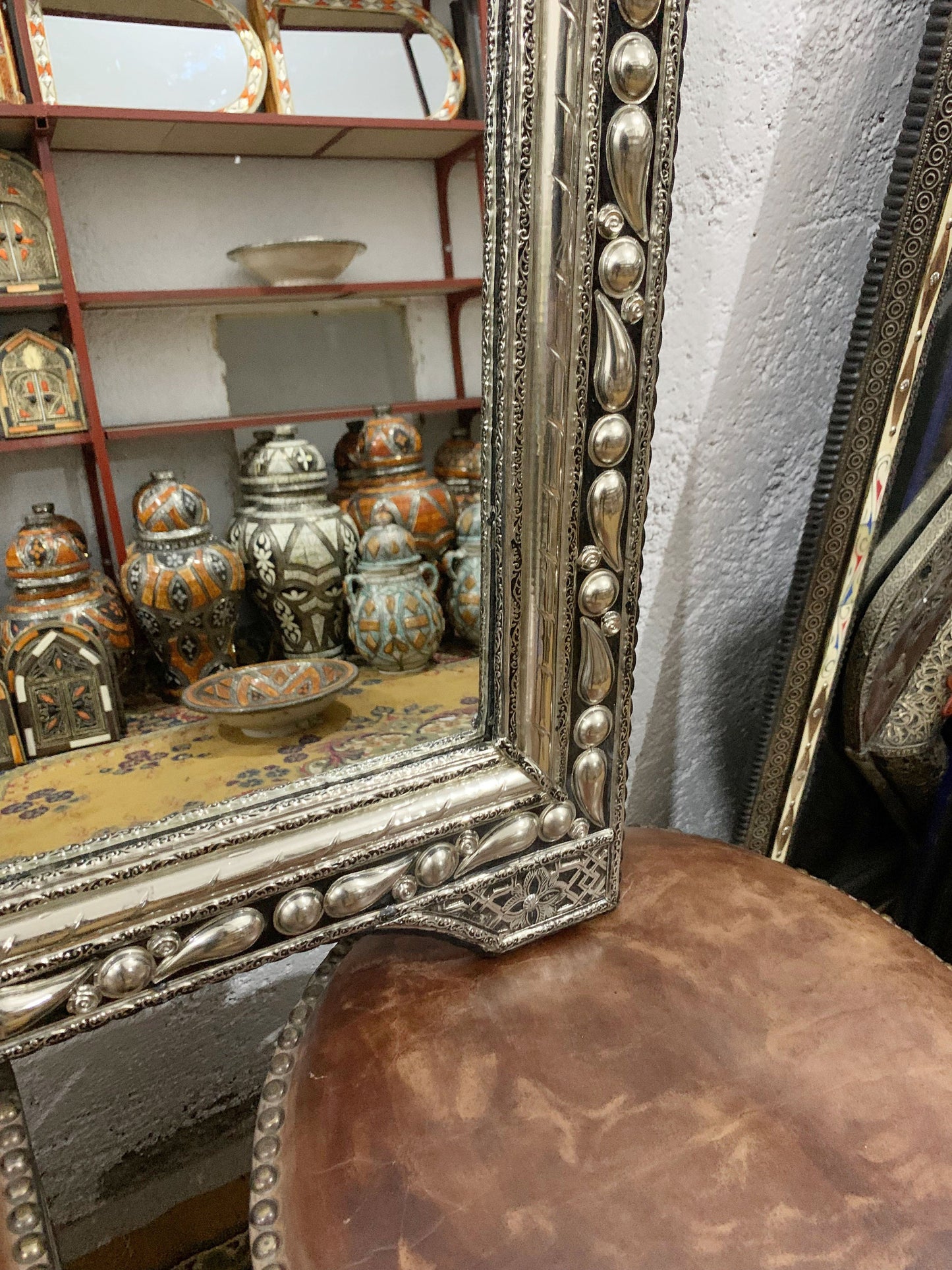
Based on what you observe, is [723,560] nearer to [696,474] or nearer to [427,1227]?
[696,474]

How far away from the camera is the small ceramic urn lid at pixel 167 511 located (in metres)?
0.54

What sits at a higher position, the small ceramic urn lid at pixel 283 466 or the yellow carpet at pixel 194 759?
the small ceramic urn lid at pixel 283 466

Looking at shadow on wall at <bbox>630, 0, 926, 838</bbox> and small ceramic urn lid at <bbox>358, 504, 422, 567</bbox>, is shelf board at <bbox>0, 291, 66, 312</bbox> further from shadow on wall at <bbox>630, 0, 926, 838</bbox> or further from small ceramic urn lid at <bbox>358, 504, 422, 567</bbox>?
shadow on wall at <bbox>630, 0, 926, 838</bbox>

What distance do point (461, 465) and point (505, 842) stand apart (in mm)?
285

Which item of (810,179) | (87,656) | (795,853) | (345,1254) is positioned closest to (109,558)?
(87,656)

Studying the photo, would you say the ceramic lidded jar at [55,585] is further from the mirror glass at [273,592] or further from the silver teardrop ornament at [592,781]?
the silver teardrop ornament at [592,781]

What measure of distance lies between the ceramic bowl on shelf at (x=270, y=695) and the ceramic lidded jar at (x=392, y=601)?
0.04 m

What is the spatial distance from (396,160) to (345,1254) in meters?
0.65

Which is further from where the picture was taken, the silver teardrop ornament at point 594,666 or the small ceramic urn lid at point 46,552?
the silver teardrop ornament at point 594,666

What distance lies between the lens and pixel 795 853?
3.74 ft

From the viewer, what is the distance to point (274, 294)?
0.54 meters

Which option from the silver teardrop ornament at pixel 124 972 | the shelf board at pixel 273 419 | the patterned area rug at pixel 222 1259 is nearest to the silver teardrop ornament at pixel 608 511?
the shelf board at pixel 273 419

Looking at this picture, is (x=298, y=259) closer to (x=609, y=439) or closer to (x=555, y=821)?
(x=609, y=439)

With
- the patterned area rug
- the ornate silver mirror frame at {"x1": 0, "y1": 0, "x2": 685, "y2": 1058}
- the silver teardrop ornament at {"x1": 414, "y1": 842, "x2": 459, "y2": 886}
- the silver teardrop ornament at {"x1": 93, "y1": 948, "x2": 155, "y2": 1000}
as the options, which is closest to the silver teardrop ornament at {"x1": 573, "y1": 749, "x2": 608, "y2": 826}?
the ornate silver mirror frame at {"x1": 0, "y1": 0, "x2": 685, "y2": 1058}
